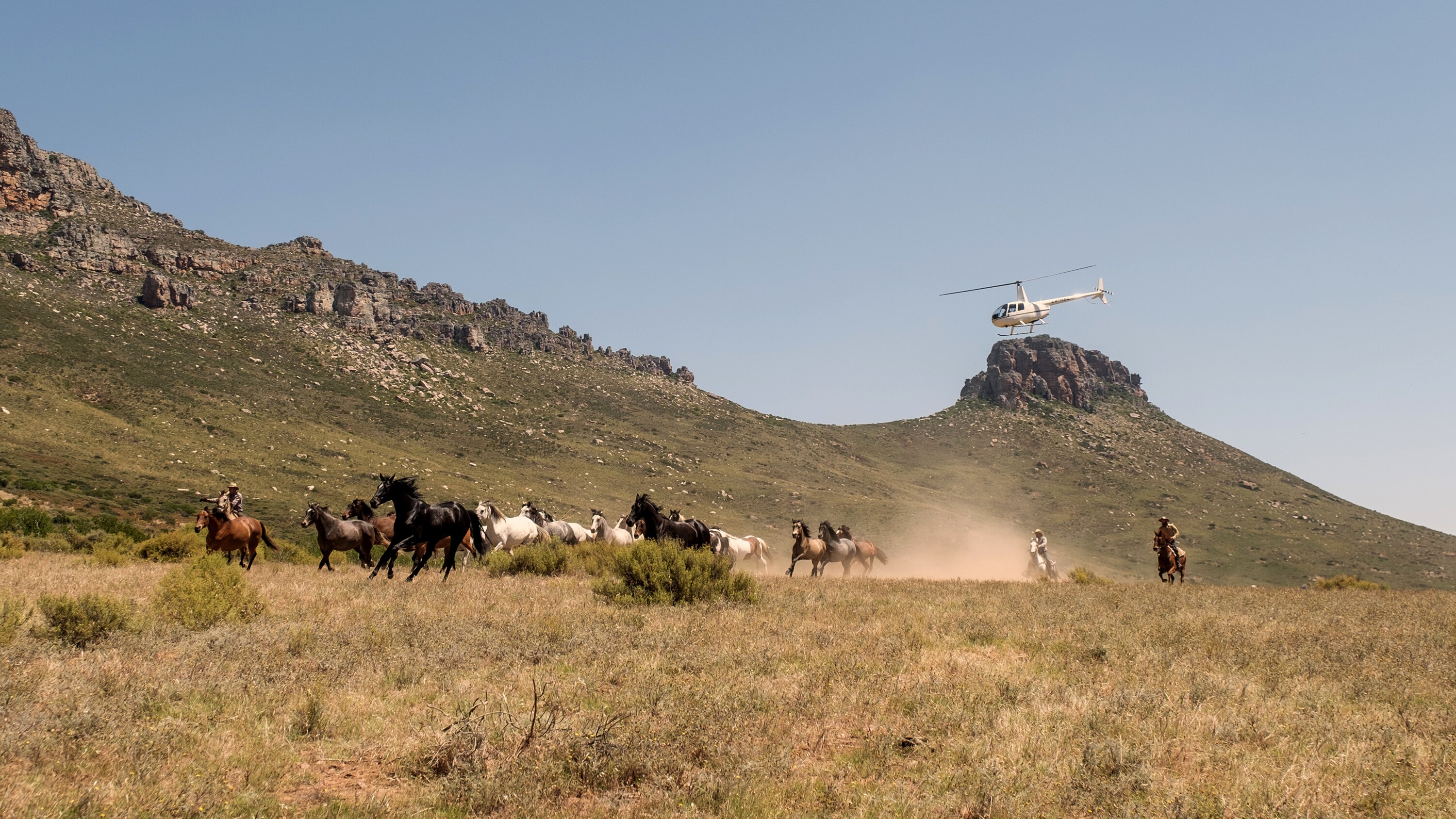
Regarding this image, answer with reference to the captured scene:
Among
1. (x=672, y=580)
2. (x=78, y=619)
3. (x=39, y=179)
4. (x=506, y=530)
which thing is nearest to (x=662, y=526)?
(x=506, y=530)

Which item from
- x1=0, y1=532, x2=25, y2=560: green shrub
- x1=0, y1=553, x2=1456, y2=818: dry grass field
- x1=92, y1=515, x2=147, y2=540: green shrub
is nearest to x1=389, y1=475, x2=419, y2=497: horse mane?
x1=0, y1=553, x2=1456, y2=818: dry grass field

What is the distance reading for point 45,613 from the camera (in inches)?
360

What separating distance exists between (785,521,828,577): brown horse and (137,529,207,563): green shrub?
1774cm

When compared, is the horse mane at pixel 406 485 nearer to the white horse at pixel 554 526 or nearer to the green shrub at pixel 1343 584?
the white horse at pixel 554 526

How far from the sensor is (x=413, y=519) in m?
17.0

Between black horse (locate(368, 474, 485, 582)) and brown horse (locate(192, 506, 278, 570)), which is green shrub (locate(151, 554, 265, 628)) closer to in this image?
black horse (locate(368, 474, 485, 582))

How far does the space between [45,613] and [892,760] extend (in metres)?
9.79

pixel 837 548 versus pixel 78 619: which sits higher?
pixel 837 548

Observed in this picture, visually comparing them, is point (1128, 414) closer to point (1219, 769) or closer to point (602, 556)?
point (602, 556)

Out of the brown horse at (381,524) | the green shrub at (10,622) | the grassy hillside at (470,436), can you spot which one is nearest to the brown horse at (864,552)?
the grassy hillside at (470,436)

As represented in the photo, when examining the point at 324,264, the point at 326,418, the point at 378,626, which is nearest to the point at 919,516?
the point at 326,418

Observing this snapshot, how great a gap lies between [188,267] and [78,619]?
379ft

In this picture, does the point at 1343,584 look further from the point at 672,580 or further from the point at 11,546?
the point at 11,546

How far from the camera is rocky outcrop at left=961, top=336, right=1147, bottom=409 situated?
145 m
